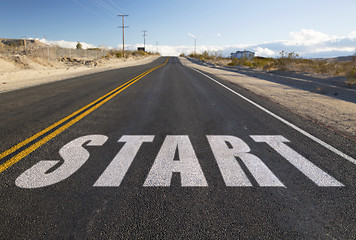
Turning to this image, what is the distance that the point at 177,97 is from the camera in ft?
27.3

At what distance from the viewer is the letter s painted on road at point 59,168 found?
2586 millimetres

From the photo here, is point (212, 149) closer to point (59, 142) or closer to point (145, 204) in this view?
point (145, 204)

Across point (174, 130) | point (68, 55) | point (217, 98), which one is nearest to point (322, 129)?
point (174, 130)

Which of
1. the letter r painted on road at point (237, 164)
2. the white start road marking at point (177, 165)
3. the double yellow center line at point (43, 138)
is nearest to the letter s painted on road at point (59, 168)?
the white start road marking at point (177, 165)

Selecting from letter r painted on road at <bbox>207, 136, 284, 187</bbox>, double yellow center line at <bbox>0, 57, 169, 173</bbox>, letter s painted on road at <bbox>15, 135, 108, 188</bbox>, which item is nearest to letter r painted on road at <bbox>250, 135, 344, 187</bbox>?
letter r painted on road at <bbox>207, 136, 284, 187</bbox>

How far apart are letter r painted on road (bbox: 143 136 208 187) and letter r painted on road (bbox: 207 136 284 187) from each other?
341 mm

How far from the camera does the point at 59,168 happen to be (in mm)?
2908

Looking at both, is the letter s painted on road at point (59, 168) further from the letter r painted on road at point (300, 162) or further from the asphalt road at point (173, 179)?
the letter r painted on road at point (300, 162)

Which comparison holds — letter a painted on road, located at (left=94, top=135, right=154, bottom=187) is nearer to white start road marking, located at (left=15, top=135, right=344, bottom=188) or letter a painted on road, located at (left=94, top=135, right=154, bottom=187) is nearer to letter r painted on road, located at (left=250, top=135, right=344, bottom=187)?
white start road marking, located at (left=15, top=135, right=344, bottom=188)

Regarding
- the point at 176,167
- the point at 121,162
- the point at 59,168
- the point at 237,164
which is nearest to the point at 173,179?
the point at 176,167

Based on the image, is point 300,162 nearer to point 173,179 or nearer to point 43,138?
point 173,179

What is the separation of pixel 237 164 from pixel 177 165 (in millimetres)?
845

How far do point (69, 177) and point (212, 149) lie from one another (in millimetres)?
2109

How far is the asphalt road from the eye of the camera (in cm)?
195
